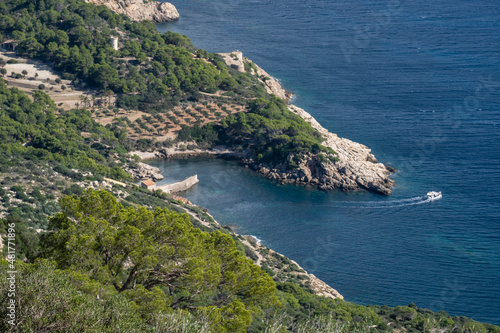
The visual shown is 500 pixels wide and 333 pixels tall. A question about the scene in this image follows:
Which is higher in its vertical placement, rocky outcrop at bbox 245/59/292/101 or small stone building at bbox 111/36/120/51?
small stone building at bbox 111/36/120/51

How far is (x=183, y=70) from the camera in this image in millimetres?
104312

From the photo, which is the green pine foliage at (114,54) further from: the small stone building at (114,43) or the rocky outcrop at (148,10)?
the rocky outcrop at (148,10)

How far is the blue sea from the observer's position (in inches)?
2640

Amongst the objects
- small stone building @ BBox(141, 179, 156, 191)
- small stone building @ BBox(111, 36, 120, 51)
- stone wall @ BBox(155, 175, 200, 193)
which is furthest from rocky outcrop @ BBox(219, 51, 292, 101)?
small stone building @ BBox(141, 179, 156, 191)

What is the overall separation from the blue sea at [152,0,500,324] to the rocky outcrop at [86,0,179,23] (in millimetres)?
3012

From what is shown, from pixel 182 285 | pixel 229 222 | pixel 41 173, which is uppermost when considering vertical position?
pixel 182 285

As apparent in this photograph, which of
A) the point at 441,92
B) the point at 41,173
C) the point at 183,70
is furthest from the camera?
the point at 441,92

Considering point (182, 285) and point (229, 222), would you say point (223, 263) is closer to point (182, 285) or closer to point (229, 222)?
point (182, 285)

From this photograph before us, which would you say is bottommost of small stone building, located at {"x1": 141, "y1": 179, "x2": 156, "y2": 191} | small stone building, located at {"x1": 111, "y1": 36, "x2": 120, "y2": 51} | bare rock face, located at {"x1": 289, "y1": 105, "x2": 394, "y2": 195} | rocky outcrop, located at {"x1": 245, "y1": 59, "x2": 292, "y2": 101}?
small stone building, located at {"x1": 141, "y1": 179, "x2": 156, "y2": 191}

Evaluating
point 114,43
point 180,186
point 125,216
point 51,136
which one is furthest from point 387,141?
point 125,216

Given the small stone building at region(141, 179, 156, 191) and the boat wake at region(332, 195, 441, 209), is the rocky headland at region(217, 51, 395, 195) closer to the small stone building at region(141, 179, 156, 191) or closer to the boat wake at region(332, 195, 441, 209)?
the boat wake at region(332, 195, 441, 209)

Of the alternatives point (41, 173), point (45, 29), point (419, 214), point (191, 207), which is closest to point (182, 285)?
point (41, 173)

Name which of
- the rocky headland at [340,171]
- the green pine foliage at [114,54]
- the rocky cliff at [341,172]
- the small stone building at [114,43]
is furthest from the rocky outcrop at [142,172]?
the small stone building at [114,43]

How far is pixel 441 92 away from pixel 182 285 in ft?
283
